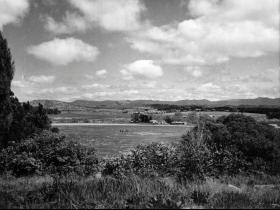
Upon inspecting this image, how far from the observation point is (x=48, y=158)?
1456 cm

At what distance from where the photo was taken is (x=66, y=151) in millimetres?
14539

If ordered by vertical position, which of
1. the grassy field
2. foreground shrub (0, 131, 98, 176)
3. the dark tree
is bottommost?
the grassy field

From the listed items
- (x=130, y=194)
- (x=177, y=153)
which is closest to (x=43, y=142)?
(x=177, y=153)

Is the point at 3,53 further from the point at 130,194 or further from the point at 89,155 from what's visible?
the point at 130,194

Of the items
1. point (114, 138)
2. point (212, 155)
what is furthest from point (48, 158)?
point (114, 138)

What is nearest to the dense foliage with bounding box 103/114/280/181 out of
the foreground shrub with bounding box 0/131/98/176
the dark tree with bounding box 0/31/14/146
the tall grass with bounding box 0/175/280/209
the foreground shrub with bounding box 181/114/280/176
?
the foreground shrub with bounding box 181/114/280/176

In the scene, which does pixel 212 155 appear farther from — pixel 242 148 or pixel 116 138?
pixel 116 138

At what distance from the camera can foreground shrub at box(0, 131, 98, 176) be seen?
14.2 metres

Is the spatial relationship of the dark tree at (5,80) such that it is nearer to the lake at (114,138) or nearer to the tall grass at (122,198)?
the lake at (114,138)

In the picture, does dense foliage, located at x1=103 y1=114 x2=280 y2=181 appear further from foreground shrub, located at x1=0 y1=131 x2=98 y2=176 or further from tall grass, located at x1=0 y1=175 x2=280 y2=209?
tall grass, located at x1=0 y1=175 x2=280 y2=209

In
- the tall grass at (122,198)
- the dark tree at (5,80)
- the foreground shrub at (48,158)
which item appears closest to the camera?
Result: the tall grass at (122,198)

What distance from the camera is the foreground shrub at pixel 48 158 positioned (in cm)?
1417

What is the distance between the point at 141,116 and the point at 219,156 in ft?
376

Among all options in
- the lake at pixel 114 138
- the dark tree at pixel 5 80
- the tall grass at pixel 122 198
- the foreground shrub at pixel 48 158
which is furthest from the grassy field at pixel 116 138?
the tall grass at pixel 122 198
